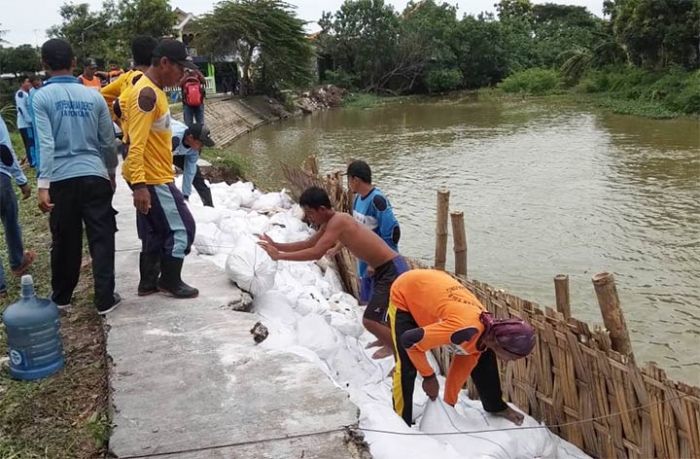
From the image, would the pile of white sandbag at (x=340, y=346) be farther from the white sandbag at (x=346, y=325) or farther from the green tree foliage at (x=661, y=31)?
the green tree foliage at (x=661, y=31)

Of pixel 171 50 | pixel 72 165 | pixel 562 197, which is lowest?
pixel 562 197

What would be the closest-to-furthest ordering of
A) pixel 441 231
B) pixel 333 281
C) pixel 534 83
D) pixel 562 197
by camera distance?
pixel 441 231, pixel 333 281, pixel 562 197, pixel 534 83

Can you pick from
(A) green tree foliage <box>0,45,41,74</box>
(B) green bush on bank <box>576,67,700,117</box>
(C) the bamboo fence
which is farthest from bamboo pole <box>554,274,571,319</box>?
(A) green tree foliage <box>0,45,41,74</box>

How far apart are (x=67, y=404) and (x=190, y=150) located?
3.67 m

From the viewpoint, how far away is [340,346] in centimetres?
390

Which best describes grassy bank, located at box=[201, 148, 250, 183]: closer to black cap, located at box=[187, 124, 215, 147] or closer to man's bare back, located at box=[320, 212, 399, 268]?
black cap, located at box=[187, 124, 215, 147]

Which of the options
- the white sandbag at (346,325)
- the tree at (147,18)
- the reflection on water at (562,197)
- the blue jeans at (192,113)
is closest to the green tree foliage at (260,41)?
the tree at (147,18)

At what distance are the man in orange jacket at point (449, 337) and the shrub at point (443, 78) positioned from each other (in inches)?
1404

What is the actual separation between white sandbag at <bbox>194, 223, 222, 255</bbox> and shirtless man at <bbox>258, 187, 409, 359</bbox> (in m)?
1.59

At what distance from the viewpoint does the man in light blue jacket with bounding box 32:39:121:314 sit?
11.1 feet

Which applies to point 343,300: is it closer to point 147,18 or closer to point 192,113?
point 192,113

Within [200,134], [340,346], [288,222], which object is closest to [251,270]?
[340,346]

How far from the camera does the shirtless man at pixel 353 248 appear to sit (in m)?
3.61

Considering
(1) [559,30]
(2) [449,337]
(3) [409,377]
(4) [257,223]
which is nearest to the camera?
(2) [449,337]
